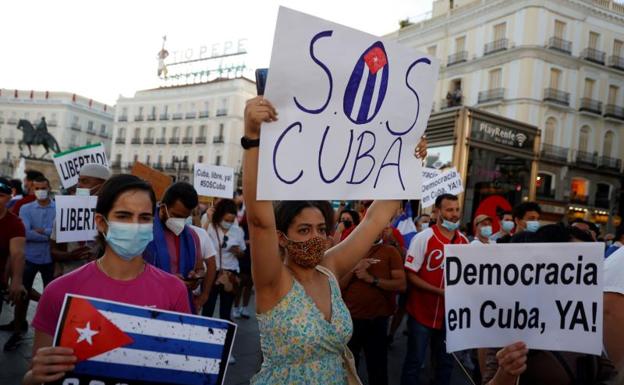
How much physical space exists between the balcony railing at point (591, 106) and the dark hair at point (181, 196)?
32.9 metres

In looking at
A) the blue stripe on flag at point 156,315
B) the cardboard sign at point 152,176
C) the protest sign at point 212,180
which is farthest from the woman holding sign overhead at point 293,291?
the protest sign at point 212,180

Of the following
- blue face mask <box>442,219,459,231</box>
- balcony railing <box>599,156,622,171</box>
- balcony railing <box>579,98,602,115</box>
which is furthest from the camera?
balcony railing <box>599,156,622,171</box>

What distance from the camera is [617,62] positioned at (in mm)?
31734

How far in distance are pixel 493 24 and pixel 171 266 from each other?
31.5m

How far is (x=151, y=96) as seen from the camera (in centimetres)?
6116

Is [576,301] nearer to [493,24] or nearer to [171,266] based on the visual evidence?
[171,266]

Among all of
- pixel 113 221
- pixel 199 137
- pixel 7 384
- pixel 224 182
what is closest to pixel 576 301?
pixel 113 221

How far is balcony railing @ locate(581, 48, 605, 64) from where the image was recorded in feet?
100.0

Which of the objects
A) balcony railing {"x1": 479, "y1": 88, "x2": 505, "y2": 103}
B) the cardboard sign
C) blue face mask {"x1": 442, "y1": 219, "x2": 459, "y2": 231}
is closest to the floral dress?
blue face mask {"x1": 442, "y1": 219, "x2": 459, "y2": 231}

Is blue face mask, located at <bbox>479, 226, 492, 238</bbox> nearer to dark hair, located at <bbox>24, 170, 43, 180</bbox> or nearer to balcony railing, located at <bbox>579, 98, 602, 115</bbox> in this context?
dark hair, located at <bbox>24, 170, 43, 180</bbox>

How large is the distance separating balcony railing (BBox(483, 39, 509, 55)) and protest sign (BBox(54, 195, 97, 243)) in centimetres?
2991

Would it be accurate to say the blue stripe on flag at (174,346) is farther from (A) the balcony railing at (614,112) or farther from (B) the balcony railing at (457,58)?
(A) the balcony railing at (614,112)

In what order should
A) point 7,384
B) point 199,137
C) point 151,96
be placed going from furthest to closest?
point 151,96 < point 199,137 < point 7,384

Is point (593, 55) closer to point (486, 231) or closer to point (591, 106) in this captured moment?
point (591, 106)
